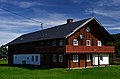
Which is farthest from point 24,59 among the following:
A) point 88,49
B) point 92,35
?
point 88,49

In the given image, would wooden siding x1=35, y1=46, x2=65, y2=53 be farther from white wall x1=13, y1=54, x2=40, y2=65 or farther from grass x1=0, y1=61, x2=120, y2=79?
grass x1=0, y1=61, x2=120, y2=79

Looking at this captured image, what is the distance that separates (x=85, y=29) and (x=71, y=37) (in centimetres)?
391

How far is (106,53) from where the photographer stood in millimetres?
52312

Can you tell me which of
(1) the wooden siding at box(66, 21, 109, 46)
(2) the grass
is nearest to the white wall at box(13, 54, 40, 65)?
(1) the wooden siding at box(66, 21, 109, 46)

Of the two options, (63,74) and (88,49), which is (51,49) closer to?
(88,49)

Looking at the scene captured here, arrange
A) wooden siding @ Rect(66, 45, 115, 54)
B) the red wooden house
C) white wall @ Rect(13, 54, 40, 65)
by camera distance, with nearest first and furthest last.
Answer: wooden siding @ Rect(66, 45, 115, 54)
the red wooden house
white wall @ Rect(13, 54, 40, 65)

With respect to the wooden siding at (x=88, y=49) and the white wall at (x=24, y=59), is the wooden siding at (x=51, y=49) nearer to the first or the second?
the wooden siding at (x=88, y=49)

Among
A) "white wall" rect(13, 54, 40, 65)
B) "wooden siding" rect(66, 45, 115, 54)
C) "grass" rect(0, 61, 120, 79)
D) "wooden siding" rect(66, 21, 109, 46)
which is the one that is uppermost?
"wooden siding" rect(66, 21, 109, 46)

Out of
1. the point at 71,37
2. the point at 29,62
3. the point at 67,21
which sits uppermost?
the point at 67,21

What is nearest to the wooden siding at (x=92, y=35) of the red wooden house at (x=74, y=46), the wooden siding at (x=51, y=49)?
the red wooden house at (x=74, y=46)

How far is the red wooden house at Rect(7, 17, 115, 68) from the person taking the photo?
46.9 m

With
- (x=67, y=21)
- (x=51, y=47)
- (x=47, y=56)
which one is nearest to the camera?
(x=51, y=47)

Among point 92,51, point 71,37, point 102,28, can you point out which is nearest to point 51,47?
point 71,37

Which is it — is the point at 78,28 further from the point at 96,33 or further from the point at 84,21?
the point at 96,33
